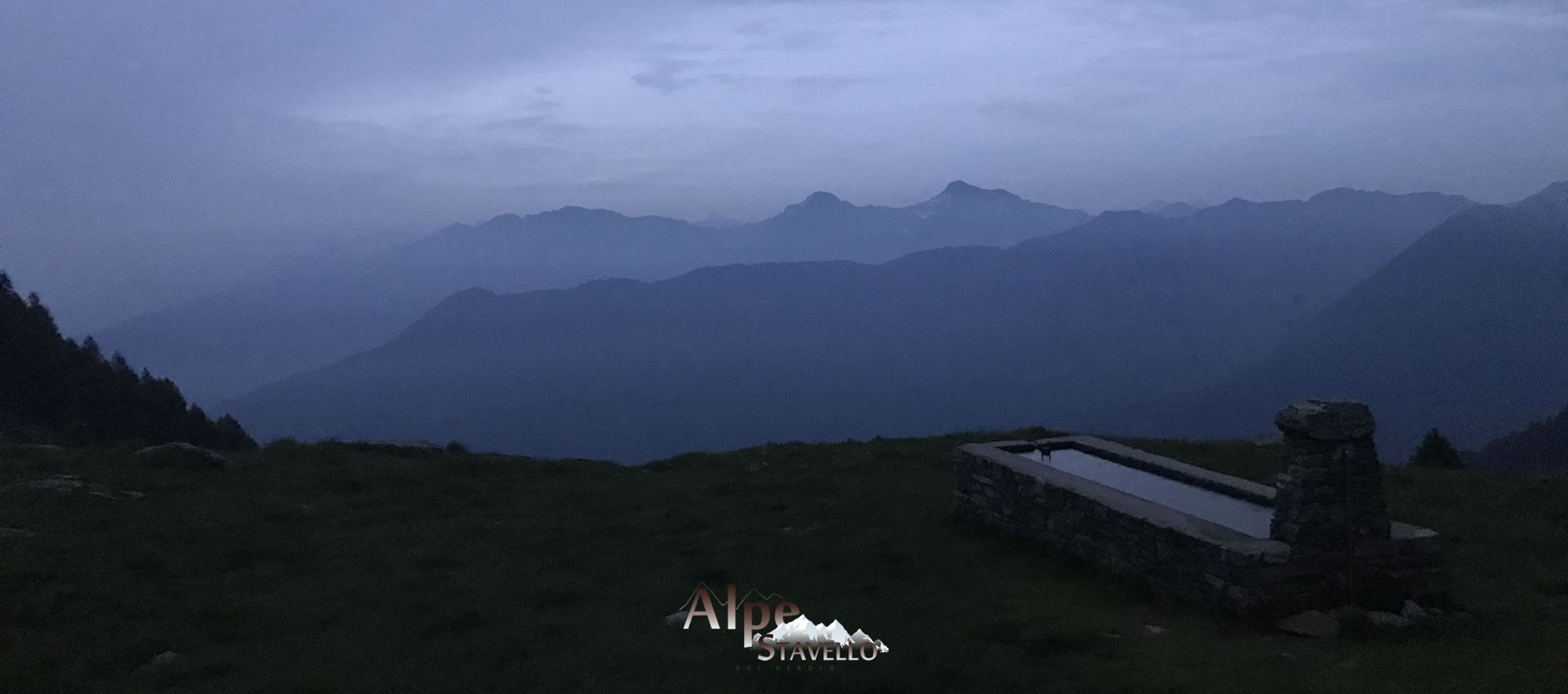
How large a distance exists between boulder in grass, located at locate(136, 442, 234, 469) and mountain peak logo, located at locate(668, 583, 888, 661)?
484 inches

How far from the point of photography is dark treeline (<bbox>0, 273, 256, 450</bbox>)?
92.4 ft

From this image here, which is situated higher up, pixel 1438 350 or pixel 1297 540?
pixel 1438 350

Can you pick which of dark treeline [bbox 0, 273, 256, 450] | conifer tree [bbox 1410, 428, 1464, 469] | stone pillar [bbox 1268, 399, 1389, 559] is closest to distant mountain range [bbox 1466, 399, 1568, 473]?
conifer tree [bbox 1410, 428, 1464, 469]

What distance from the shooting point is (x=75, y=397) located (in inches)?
1196

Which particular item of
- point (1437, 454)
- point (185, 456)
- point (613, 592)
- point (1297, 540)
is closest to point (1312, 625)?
point (1297, 540)

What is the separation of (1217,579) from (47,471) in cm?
1862

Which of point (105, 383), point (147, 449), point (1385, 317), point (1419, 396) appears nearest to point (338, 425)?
point (105, 383)

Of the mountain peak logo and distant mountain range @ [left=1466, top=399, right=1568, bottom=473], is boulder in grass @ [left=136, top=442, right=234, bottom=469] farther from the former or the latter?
distant mountain range @ [left=1466, top=399, right=1568, bottom=473]

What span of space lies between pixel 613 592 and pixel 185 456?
38.6 ft

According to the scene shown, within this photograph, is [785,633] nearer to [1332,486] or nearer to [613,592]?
[613,592]

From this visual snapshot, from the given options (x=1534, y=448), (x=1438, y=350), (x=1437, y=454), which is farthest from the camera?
(x=1438, y=350)

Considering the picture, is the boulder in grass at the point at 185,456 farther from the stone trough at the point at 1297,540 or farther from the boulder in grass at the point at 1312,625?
the boulder in grass at the point at 1312,625

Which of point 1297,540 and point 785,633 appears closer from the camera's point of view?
point 785,633

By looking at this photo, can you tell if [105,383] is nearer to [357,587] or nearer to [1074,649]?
[357,587]
